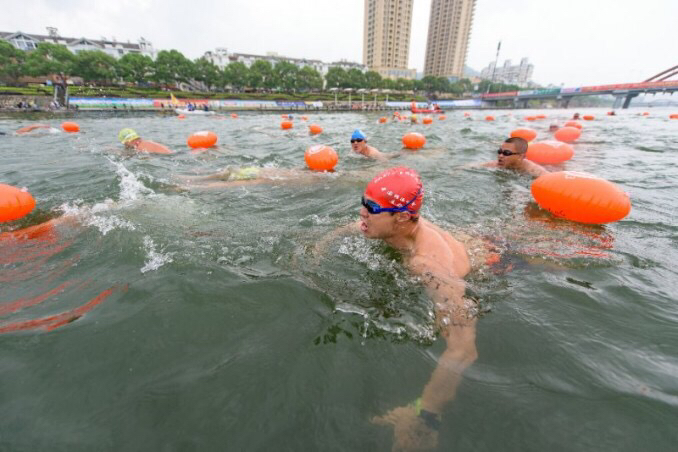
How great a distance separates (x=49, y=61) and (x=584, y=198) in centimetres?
7351

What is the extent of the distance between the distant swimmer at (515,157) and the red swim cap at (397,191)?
5.65m

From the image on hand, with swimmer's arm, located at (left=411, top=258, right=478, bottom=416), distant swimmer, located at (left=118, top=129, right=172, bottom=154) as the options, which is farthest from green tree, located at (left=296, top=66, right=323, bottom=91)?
swimmer's arm, located at (left=411, top=258, right=478, bottom=416)

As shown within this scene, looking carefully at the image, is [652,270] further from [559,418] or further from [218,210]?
[218,210]

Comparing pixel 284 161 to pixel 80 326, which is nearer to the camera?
pixel 80 326

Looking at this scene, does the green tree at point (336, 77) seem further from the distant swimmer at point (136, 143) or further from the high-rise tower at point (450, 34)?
the high-rise tower at point (450, 34)

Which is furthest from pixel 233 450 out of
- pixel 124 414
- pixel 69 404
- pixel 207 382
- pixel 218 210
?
pixel 218 210

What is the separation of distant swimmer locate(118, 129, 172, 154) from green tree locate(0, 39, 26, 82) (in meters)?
63.0

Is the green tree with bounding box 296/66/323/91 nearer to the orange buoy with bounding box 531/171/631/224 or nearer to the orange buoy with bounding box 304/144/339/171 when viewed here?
the orange buoy with bounding box 304/144/339/171

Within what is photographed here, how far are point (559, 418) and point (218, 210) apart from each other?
502cm

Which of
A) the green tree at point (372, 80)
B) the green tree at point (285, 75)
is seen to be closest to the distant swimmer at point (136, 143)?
the green tree at point (285, 75)

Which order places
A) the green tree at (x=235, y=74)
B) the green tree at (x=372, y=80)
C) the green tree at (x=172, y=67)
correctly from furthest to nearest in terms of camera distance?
the green tree at (x=372, y=80), the green tree at (x=235, y=74), the green tree at (x=172, y=67)

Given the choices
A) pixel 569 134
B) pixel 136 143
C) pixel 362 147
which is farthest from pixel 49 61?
pixel 569 134

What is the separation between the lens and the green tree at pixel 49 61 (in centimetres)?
4850

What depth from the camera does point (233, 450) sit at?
167 centimetres
